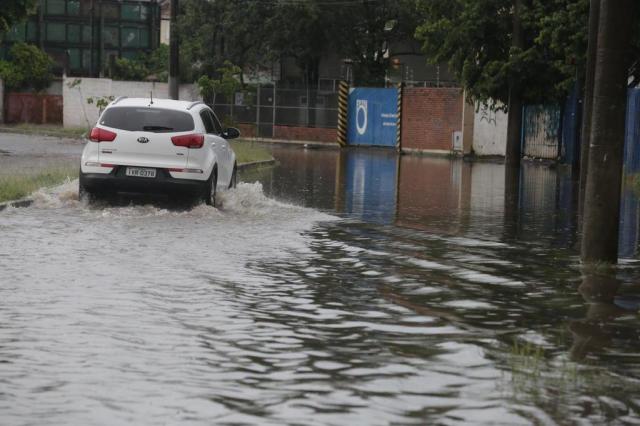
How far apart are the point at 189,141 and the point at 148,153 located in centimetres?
63

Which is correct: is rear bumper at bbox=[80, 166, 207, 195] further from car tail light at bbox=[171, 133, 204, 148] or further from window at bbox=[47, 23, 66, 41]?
window at bbox=[47, 23, 66, 41]

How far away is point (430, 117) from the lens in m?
54.3

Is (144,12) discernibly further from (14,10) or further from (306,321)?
(306,321)

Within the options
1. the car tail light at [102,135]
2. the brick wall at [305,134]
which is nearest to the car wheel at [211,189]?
the car tail light at [102,135]

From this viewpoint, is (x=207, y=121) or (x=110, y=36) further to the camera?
(x=110, y=36)

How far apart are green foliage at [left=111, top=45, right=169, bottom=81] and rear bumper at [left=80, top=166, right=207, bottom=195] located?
194 feet

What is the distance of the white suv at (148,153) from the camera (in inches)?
742

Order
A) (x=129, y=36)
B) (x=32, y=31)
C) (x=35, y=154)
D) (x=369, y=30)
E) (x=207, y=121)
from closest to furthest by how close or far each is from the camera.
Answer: (x=207, y=121) → (x=35, y=154) → (x=369, y=30) → (x=32, y=31) → (x=129, y=36)

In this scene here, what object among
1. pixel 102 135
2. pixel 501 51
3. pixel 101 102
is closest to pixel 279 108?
pixel 101 102

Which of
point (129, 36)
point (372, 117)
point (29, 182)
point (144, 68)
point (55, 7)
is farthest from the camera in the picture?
point (129, 36)

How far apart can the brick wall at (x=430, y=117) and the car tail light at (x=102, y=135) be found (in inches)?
1350

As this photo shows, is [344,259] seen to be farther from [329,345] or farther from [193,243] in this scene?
[329,345]

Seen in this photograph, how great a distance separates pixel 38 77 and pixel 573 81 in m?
46.7

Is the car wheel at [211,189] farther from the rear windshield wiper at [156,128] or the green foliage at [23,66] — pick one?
the green foliage at [23,66]
